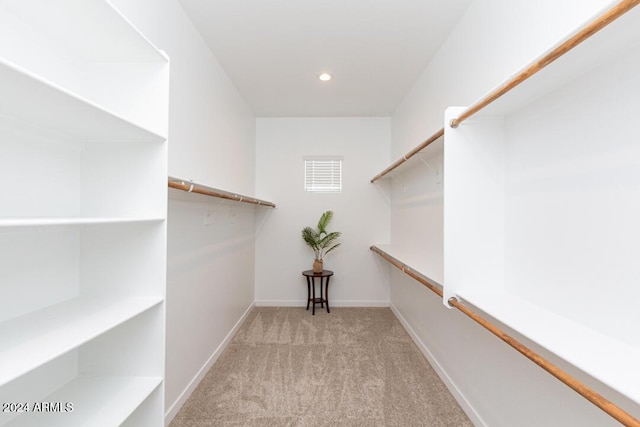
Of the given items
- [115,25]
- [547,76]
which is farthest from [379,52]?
[115,25]

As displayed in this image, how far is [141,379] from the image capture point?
121cm

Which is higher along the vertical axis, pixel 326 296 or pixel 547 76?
pixel 547 76

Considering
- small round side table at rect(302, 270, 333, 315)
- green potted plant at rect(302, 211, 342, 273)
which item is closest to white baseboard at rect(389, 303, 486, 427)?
small round side table at rect(302, 270, 333, 315)

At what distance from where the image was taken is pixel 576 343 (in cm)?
90

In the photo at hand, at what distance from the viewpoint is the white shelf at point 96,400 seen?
3.16 feet

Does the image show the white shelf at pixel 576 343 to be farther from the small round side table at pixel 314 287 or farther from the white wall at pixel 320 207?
the white wall at pixel 320 207

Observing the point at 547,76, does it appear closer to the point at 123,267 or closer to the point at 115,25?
the point at 115,25

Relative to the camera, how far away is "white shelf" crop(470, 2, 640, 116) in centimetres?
75

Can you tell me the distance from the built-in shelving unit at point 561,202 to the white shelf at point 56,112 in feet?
4.21

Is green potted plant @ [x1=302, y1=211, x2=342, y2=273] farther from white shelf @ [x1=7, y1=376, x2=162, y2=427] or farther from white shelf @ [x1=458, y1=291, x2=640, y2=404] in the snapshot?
white shelf @ [x1=7, y1=376, x2=162, y2=427]

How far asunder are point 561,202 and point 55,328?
176cm

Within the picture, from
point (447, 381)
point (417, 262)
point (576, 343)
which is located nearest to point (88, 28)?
point (576, 343)

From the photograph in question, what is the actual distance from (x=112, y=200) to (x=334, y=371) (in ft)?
6.56

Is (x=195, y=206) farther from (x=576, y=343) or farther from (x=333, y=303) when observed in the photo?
(x=333, y=303)
